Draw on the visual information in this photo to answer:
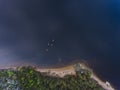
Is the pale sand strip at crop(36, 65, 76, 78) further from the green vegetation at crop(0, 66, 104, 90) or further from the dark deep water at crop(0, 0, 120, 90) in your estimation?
the dark deep water at crop(0, 0, 120, 90)

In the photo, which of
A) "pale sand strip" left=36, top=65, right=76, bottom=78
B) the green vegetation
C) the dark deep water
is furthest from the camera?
the dark deep water

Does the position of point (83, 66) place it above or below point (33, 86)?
above

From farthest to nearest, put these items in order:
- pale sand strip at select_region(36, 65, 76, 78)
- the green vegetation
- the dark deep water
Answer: the dark deep water
pale sand strip at select_region(36, 65, 76, 78)
the green vegetation

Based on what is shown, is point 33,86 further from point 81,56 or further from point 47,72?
point 81,56

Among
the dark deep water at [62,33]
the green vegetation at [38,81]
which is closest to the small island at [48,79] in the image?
the green vegetation at [38,81]

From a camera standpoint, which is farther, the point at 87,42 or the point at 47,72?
the point at 87,42

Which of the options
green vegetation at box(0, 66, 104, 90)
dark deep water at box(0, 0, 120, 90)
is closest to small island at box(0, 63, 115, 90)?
green vegetation at box(0, 66, 104, 90)

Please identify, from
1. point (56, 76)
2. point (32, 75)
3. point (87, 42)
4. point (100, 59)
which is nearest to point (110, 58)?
point (100, 59)

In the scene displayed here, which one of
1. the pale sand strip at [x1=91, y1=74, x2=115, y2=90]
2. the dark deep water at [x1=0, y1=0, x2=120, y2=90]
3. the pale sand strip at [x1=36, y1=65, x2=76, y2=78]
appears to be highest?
the dark deep water at [x1=0, y1=0, x2=120, y2=90]
